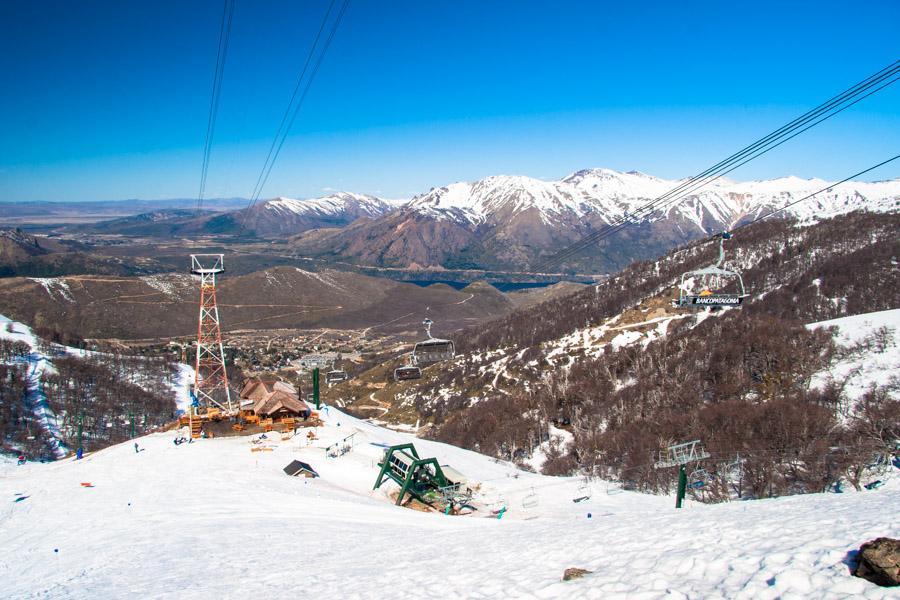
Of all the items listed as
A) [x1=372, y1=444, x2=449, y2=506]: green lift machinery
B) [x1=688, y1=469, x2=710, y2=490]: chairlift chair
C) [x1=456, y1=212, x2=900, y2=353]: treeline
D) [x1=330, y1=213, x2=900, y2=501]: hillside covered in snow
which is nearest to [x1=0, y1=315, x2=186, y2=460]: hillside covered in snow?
[x1=330, y1=213, x2=900, y2=501]: hillside covered in snow

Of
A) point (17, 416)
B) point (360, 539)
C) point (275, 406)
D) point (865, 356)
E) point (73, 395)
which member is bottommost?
point (73, 395)

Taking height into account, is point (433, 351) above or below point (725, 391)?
above

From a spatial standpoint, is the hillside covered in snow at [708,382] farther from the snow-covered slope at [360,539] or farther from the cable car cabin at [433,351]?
the cable car cabin at [433,351]

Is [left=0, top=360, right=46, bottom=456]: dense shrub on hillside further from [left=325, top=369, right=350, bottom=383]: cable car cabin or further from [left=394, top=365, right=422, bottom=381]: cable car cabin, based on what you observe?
[left=325, top=369, right=350, bottom=383]: cable car cabin

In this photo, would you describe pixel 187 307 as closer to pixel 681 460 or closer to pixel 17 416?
pixel 17 416

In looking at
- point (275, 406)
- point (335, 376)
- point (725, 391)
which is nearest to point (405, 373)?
point (275, 406)
